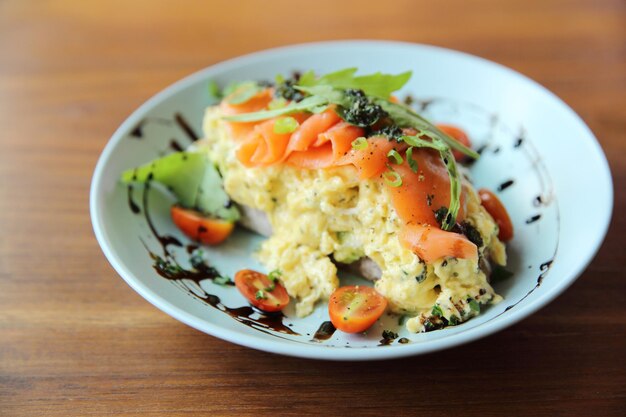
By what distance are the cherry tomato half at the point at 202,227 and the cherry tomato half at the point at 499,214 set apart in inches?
48.9

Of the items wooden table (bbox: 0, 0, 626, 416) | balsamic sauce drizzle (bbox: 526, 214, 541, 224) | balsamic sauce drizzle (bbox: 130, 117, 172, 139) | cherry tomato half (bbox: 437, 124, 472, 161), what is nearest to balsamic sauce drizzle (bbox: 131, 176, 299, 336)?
wooden table (bbox: 0, 0, 626, 416)

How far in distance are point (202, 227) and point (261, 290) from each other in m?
0.54

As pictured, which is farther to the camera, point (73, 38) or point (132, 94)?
point (73, 38)

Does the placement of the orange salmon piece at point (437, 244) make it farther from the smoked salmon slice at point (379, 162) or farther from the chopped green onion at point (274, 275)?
the chopped green onion at point (274, 275)

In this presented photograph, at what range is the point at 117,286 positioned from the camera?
270cm

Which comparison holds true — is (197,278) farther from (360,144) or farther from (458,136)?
(458,136)

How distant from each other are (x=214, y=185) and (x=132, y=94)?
1492mm

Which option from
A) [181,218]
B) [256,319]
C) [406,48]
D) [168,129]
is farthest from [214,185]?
[406,48]

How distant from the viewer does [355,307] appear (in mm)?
2352

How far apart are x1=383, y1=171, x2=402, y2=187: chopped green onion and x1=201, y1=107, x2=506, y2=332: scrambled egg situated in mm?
53

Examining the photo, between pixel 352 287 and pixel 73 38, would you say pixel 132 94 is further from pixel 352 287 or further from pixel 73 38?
pixel 352 287

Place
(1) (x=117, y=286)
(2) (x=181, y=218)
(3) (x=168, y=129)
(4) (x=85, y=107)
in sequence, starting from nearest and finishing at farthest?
(1) (x=117, y=286), (2) (x=181, y=218), (3) (x=168, y=129), (4) (x=85, y=107)

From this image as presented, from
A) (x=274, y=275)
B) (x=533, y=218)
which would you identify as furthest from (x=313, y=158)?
(x=533, y=218)

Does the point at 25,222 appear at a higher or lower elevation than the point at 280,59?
lower
